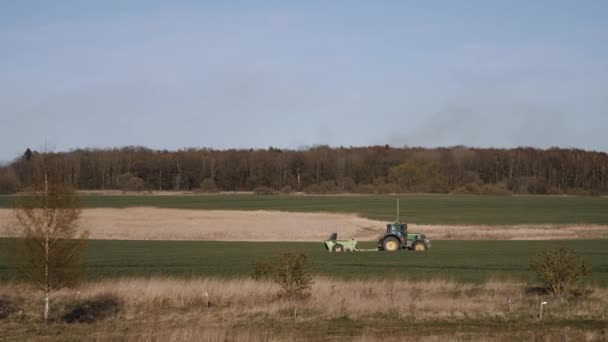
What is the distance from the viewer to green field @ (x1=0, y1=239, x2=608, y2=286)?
32.1 meters

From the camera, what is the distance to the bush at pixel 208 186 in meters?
134

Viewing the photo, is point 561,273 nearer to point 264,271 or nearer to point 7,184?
point 264,271

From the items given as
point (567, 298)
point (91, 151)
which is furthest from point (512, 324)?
point (91, 151)

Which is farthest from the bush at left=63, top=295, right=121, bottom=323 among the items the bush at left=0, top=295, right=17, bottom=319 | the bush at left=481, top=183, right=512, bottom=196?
the bush at left=481, top=183, right=512, bottom=196

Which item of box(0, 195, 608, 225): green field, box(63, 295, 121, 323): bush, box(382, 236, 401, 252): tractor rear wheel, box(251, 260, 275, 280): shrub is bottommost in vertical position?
box(63, 295, 121, 323): bush

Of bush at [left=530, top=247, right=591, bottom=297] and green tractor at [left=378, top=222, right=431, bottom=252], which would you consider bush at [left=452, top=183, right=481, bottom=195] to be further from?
bush at [left=530, top=247, right=591, bottom=297]

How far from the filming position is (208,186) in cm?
13475

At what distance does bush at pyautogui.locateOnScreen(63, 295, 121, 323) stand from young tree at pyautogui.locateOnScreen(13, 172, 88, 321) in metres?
1.03

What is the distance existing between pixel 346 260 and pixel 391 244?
738 cm

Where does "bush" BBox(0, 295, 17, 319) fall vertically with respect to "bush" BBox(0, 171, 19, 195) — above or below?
below

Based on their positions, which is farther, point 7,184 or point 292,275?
point 7,184

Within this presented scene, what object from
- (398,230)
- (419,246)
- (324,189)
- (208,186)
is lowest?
(419,246)

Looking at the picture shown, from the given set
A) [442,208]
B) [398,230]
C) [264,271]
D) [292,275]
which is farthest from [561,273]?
[442,208]

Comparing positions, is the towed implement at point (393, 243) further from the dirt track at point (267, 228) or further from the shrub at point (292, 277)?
the shrub at point (292, 277)
